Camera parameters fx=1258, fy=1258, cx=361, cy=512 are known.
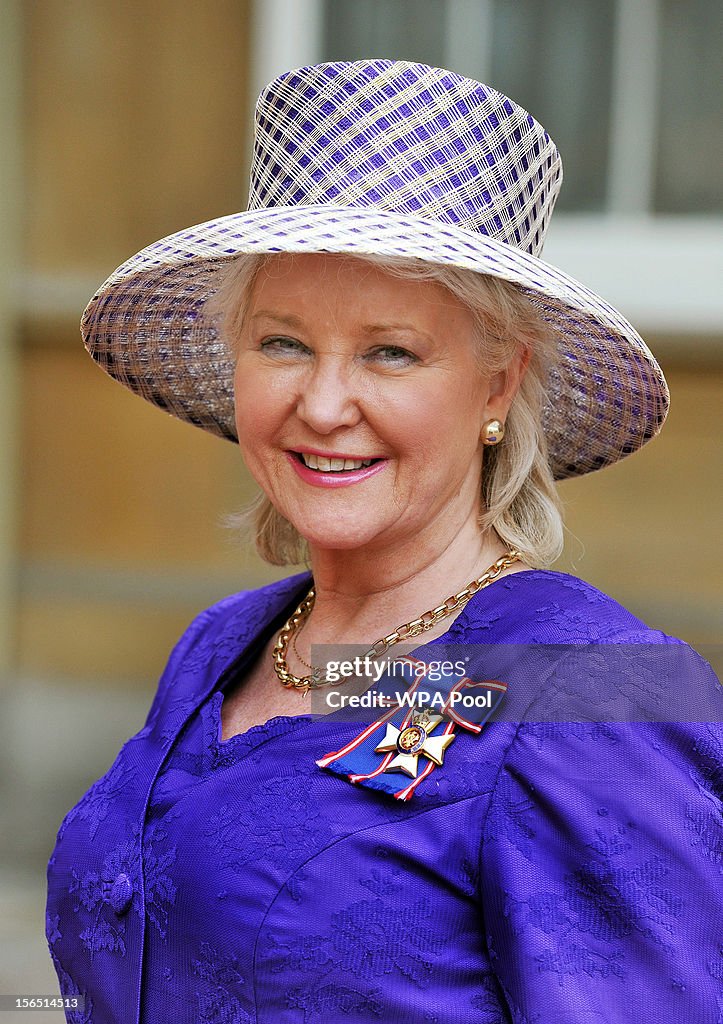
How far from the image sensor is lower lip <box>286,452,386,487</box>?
1.79 metres

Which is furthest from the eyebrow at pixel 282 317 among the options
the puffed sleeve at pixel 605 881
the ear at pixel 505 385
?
the puffed sleeve at pixel 605 881

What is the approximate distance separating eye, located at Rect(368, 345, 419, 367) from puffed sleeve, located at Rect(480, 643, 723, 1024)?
548mm

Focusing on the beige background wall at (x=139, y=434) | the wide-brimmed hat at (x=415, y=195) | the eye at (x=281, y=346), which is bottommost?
the beige background wall at (x=139, y=434)

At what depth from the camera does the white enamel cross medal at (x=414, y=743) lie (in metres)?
1.61

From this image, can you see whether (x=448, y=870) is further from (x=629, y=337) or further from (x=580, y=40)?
(x=580, y=40)

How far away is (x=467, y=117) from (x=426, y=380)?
1.30 ft

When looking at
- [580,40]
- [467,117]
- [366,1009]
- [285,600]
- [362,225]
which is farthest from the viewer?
[580,40]

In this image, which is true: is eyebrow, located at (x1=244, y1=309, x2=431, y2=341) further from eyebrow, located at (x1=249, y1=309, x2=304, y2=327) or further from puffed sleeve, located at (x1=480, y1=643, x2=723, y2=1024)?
puffed sleeve, located at (x1=480, y1=643, x2=723, y2=1024)

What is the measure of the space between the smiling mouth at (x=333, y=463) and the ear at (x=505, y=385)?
226 millimetres

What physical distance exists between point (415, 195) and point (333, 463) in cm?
39

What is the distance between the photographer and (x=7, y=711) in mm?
4844

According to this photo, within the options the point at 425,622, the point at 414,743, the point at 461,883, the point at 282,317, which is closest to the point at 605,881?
the point at 461,883

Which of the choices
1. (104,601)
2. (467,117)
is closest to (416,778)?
(467,117)

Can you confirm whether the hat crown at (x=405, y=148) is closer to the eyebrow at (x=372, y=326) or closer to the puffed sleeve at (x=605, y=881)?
the eyebrow at (x=372, y=326)
